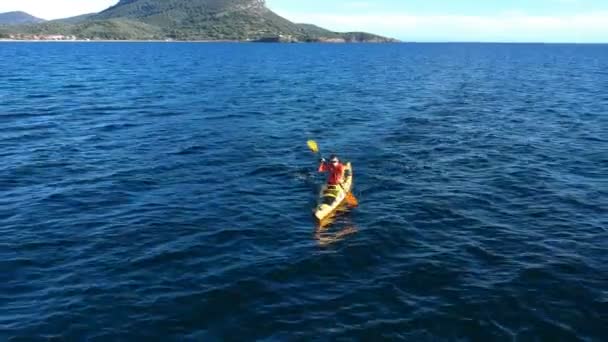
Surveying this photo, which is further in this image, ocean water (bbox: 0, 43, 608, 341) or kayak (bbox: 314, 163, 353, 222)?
kayak (bbox: 314, 163, 353, 222)

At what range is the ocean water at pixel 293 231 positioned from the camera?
17.0m

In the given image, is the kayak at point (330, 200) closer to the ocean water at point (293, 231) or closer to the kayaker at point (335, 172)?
the kayaker at point (335, 172)

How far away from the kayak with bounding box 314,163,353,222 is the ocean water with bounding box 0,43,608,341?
84 centimetres

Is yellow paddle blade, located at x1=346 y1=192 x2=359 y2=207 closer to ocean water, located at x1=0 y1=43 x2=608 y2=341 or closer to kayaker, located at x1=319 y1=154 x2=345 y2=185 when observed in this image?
ocean water, located at x1=0 y1=43 x2=608 y2=341

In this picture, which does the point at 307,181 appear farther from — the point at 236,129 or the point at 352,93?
the point at 352,93

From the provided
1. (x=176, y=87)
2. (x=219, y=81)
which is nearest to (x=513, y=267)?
(x=176, y=87)

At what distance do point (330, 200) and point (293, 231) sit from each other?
3.44m

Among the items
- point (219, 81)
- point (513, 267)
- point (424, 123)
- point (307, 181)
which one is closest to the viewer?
point (513, 267)

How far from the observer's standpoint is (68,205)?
27.1 metres

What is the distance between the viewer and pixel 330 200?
2691cm

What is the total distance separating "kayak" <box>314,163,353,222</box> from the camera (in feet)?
84.5

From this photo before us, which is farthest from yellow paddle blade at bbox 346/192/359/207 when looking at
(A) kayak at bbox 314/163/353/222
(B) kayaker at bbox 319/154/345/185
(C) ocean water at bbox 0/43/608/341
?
(B) kayaker at bbox 319/154/345/185

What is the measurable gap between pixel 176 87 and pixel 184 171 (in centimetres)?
4779

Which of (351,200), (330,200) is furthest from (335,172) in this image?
(330,200)
